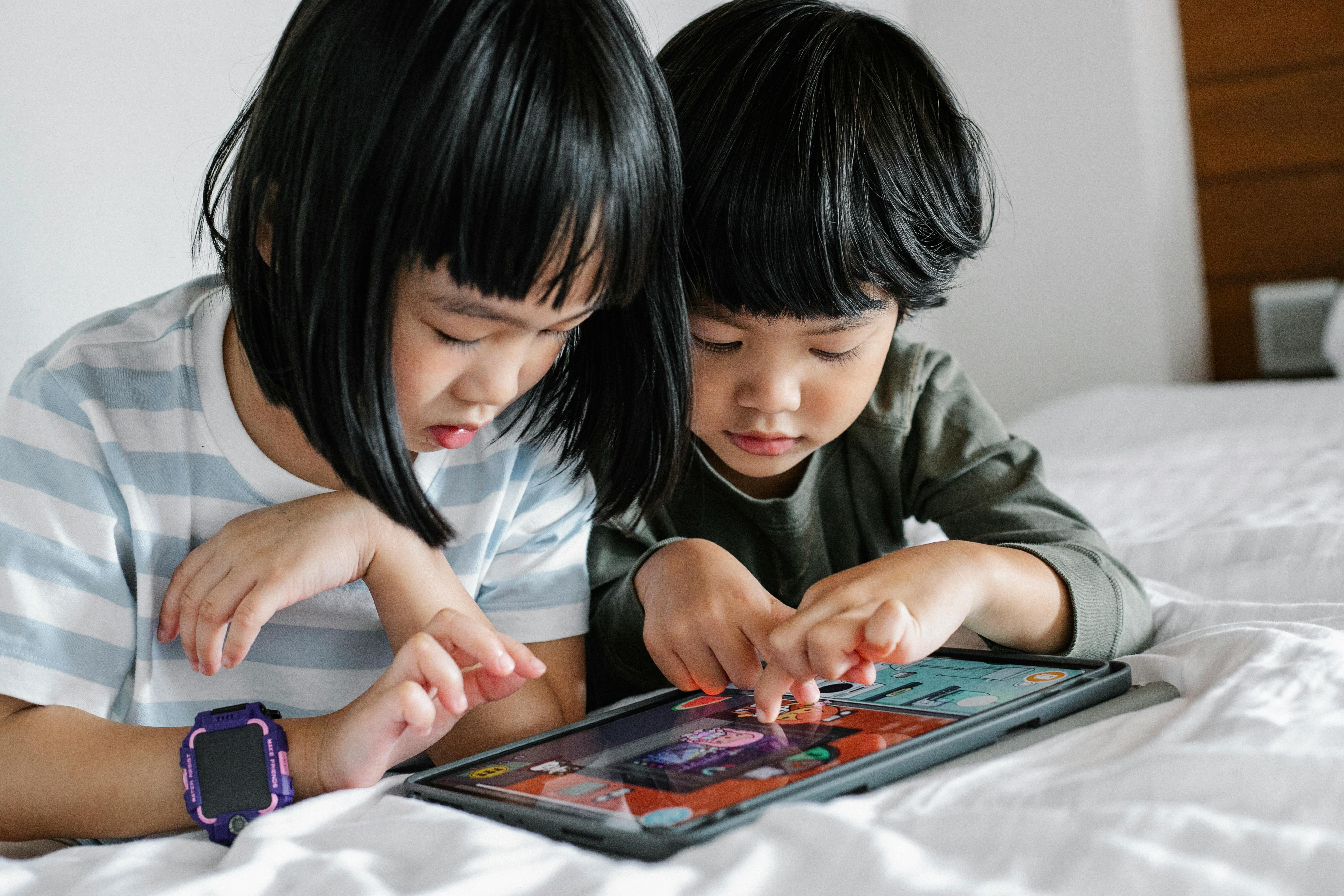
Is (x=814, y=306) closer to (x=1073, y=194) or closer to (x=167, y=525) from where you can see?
(x=167, y=525)

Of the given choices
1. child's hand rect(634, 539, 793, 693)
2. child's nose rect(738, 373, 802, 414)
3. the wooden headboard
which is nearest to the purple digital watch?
child's hand rect(634, 539, 793, 693)

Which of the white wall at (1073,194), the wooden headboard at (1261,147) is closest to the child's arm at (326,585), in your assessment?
the white wall at (1073,194)

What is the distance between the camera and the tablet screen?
0.50 meters

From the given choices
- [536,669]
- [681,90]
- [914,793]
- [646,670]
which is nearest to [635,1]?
[681,90]

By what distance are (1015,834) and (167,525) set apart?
0.51m

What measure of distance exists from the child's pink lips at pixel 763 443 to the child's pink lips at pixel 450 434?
20cm

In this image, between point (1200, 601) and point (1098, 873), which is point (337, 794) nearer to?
point (1098, 873)

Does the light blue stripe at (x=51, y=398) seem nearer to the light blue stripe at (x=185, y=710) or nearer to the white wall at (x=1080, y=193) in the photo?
the light blue stripe at (x=185, y=710)

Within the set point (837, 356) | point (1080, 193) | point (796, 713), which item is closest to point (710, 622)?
point (796, 713)

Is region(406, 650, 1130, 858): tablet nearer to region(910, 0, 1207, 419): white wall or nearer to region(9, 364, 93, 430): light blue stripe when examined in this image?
region(9, 364, 93, 430): light blue stripe

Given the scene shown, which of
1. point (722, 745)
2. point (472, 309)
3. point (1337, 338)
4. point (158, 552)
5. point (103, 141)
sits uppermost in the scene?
point (103, 141)

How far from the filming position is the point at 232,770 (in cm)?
58

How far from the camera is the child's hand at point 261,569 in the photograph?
0.64 m

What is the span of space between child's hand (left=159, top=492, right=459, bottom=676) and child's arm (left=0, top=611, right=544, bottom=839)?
0.05 metres
